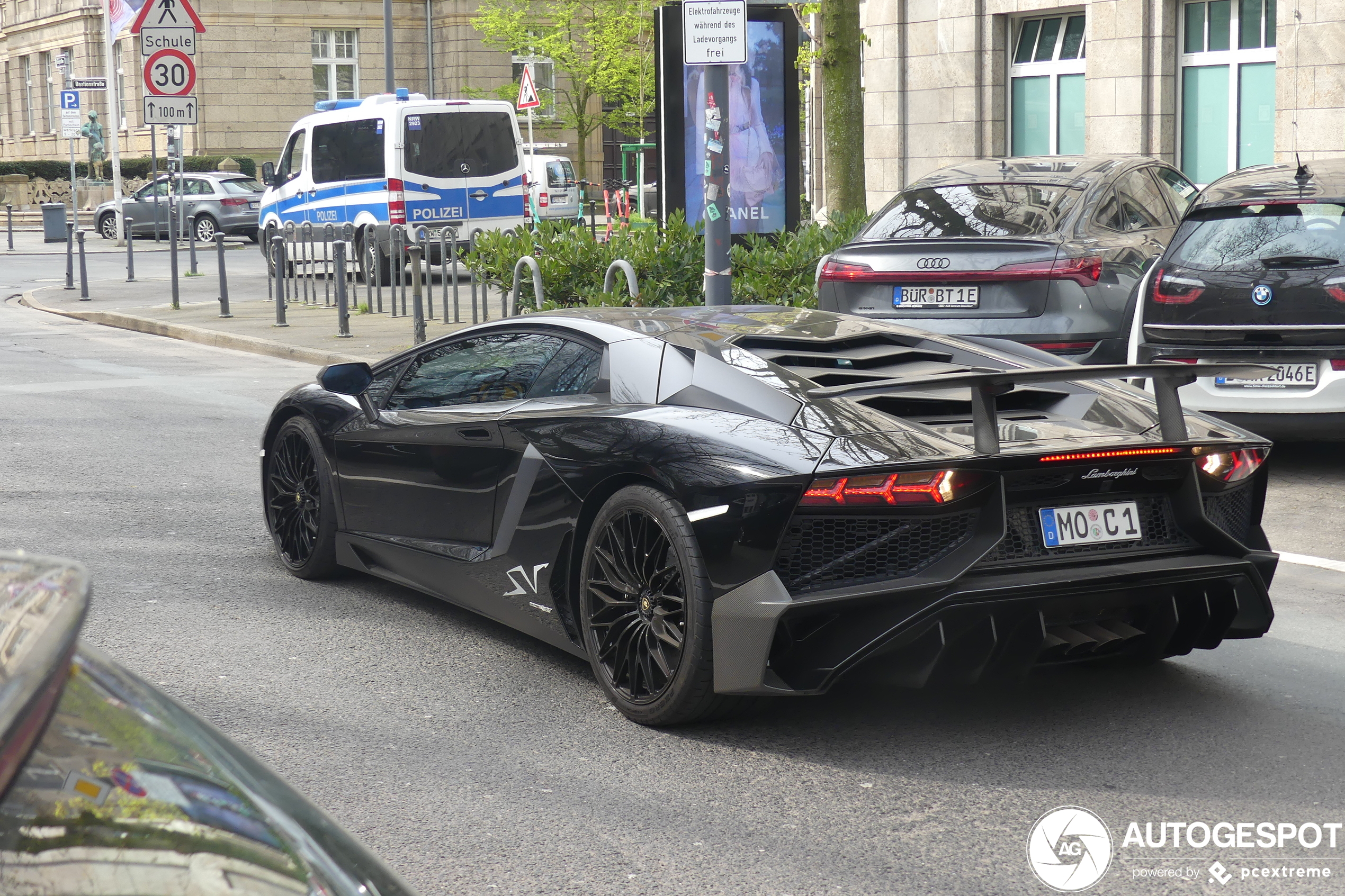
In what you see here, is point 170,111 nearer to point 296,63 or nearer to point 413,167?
point 413,167

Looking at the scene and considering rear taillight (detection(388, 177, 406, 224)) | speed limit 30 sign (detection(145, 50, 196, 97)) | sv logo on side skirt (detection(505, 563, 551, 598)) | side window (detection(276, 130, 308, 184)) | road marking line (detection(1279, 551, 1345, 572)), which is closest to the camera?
sv logo on side skirt (detection(505, 563, 551, 598))

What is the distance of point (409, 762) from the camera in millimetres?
4195

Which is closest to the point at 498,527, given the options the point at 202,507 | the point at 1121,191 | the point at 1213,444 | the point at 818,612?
the point at 818,612

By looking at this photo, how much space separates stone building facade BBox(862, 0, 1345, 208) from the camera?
17.1m

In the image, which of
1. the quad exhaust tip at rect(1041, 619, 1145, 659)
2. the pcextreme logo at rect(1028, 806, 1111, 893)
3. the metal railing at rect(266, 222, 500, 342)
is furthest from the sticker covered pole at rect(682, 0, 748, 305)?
the pcextreme logo at rect(1028, 806, 1111, 893)

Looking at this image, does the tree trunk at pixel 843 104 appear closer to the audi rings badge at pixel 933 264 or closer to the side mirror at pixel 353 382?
the audi rings badge at pixel 933 264

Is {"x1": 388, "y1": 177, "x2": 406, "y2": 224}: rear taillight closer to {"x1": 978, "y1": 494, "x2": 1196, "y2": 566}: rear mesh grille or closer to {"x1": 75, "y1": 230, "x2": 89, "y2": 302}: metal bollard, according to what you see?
{"x1": 75, "y1": 230, "x2": 89, "y2": 302}: metal bollard

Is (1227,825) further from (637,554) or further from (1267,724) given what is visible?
(637,554)

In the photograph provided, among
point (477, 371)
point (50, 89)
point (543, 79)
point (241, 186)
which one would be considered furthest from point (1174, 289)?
point (50, 89)

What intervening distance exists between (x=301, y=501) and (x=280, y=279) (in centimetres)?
1109

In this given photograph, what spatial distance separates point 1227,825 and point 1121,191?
7019 millimetres

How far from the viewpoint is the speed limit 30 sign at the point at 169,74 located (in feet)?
66.0

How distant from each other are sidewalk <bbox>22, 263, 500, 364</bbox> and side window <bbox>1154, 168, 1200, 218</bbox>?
21.9 ft

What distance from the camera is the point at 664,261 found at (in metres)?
13.3
